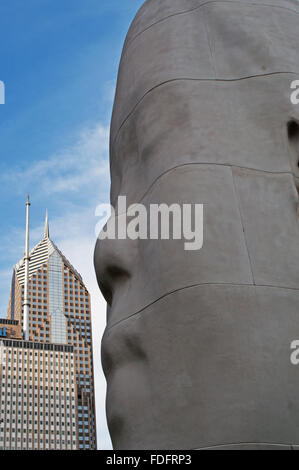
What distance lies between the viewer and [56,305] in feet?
439

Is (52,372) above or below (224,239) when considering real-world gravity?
above

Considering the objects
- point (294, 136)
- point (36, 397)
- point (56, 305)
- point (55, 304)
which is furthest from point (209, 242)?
point (56, 305)

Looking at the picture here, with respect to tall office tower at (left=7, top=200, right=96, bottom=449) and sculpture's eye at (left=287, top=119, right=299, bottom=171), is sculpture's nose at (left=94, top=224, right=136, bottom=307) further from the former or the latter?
tall office tower at (left=7, top=200, right=96, bottom=449)

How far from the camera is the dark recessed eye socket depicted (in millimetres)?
6633

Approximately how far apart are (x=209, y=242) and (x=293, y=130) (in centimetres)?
166

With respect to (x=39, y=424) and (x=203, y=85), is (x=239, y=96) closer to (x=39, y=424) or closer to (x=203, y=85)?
(x=203, y=85)

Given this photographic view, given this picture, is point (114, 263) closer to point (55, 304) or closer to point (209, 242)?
point (209, 242)

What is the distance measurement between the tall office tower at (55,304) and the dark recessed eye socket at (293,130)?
116 m

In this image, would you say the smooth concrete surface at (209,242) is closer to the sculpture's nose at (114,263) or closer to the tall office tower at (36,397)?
the sculpture's nose at (114,263)

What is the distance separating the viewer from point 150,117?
683cm

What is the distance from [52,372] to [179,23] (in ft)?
346

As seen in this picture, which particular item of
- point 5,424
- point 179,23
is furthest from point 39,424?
point 179,23
